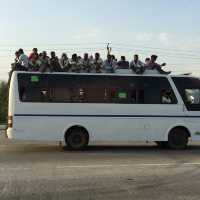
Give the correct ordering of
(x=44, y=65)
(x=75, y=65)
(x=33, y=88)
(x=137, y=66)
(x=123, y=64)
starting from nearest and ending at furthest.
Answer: (x=33, y=88), (x=44, y=65), (x=75, y=65), (x=137, y=66), (x=123, y=64)

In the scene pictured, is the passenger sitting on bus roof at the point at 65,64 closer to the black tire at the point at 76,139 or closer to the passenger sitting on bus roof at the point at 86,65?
the passenger sitting on bus roof at the point at 86,65

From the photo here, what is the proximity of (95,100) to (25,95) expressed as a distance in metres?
2.29

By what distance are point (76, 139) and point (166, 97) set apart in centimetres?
336

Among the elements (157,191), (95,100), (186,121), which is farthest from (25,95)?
(157,191)

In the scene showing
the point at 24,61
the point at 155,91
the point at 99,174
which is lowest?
the point at 99,174

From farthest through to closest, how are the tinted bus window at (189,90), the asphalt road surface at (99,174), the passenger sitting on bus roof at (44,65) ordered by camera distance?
the tinted bus window at (189,90), the passenger sitting on bus roof at (44,65), the asphalt road surface at (99,174)

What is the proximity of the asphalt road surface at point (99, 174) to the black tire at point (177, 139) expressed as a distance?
51 centimetres

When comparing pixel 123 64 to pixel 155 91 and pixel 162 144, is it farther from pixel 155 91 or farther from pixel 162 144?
pixel 162 144

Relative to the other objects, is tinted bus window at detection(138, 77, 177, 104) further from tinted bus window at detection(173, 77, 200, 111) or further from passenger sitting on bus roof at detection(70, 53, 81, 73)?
passenger sitting on bus roof at detection(70, 53, 81, 73)

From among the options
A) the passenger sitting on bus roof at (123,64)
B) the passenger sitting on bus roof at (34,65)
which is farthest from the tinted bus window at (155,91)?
the passenger sitting on bus roof at (34,65)

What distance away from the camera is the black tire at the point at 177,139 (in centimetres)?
1800

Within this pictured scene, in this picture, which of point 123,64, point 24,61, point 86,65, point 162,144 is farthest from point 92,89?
point 162,144

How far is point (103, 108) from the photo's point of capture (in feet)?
57.8

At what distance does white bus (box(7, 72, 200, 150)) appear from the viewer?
17.2 m
